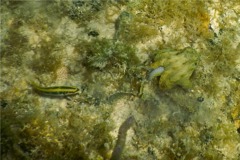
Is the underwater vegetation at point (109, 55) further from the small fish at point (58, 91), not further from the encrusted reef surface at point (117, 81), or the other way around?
the small fish at point (58, 91)

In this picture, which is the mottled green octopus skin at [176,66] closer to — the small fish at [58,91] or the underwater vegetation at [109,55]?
the underwater vegetation at [109,55]

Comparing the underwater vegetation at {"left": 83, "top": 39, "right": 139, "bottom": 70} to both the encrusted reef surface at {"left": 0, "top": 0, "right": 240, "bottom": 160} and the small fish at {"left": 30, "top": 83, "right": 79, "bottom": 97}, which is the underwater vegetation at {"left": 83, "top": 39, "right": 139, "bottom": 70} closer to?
the encrusted reef surface at {"left": 0, "top": 0, "right": 240, "bottom": 160}

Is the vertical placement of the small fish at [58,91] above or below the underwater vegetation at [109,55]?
below

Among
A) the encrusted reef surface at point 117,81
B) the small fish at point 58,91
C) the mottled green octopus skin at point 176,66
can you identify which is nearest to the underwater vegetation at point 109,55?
the encrusted reef surface at point 117,81

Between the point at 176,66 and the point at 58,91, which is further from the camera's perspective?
the point at 176,66

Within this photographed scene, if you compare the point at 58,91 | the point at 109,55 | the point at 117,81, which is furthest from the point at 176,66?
the point at 58,91

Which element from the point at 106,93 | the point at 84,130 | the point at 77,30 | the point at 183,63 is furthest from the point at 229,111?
the point at 77,30

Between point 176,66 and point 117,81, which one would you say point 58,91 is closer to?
point 117,81

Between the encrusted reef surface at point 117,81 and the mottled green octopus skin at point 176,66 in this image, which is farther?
the mottled green octopus skin at point 176,66
